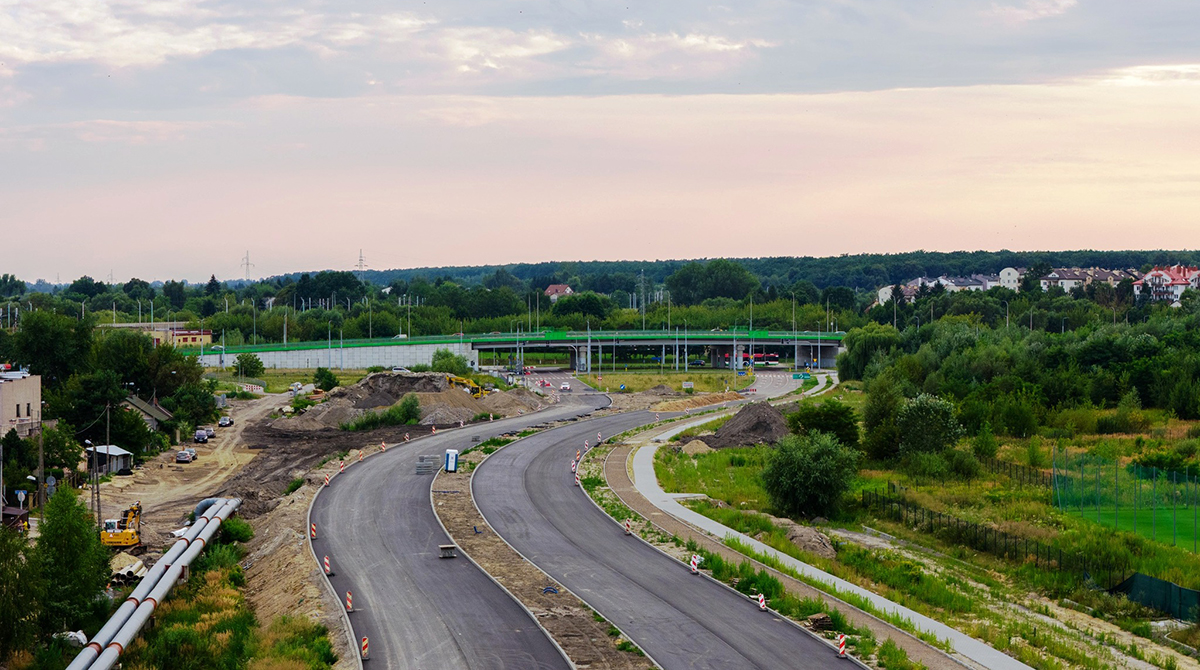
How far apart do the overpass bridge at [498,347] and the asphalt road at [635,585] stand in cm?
9297

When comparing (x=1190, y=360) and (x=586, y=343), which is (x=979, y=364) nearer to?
(x=1190, y=360)

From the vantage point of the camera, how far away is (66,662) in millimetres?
30328

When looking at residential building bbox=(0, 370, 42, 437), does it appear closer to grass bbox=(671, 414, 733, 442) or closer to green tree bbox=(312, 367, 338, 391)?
grass bbox=(671, 414, 733, 442)

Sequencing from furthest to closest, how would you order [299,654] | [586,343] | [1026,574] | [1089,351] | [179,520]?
[586,343] → [1089,351] → [179,520] → [1026,574] → [299,654]

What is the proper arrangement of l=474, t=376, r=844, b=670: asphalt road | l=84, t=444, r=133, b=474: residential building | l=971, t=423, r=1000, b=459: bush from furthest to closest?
l=971, t=423, r=1000, b=459: bush, l=84, t=444, r=133, b=474: residential building, l=474, t=376, r=844, b=670: asphalt road

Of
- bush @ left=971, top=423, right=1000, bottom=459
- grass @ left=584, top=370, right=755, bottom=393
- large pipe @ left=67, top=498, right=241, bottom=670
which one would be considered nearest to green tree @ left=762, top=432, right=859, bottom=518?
bush @ left=971, top=423, right=1000, bottom=459

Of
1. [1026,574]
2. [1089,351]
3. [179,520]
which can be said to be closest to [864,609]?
[1026,574]

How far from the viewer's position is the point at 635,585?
121ft

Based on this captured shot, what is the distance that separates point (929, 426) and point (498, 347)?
100 m

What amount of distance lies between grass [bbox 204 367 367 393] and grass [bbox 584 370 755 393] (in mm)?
30517

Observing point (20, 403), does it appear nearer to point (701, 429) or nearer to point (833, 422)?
point (701, 429)

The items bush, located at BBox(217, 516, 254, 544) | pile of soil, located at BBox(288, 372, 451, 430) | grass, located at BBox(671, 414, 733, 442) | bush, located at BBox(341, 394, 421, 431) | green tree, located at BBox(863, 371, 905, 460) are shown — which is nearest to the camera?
bush, located at BBox(217, 516, 254, 544)

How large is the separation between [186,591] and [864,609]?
75.3 feet

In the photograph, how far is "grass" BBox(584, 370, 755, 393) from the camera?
128125 millimetres
